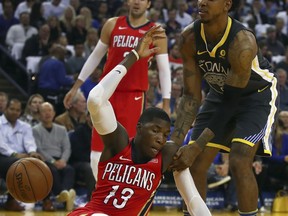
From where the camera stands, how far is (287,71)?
16.8 m

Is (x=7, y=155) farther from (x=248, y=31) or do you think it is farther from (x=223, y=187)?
(x=248, y=31)

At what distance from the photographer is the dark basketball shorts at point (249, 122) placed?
6816 millimetres

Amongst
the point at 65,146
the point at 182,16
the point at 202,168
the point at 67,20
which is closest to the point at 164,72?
the point at 202,168

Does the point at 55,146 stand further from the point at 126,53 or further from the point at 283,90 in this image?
the point at 283,90

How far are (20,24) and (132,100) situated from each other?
8280mm

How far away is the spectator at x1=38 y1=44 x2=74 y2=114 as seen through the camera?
48.0ft

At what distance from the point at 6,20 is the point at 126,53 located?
Answer: 876 cm

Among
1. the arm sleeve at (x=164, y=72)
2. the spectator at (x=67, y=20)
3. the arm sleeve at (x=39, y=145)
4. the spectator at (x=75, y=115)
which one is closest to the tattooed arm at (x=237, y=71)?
the arm sleeve at (x=164, y=72)

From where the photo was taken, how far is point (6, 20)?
672 inches

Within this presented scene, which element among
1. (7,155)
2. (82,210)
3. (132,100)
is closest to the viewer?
(82,210)

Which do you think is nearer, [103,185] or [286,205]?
[103,185]

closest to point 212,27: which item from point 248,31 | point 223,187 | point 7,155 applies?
point 248,31

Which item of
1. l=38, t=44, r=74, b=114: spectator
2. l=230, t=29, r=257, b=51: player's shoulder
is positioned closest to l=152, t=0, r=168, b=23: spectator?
l=38, t=44, r=74, b=114: spectator

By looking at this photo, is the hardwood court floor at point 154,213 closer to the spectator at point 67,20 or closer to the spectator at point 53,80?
the spectator at point 53,80
